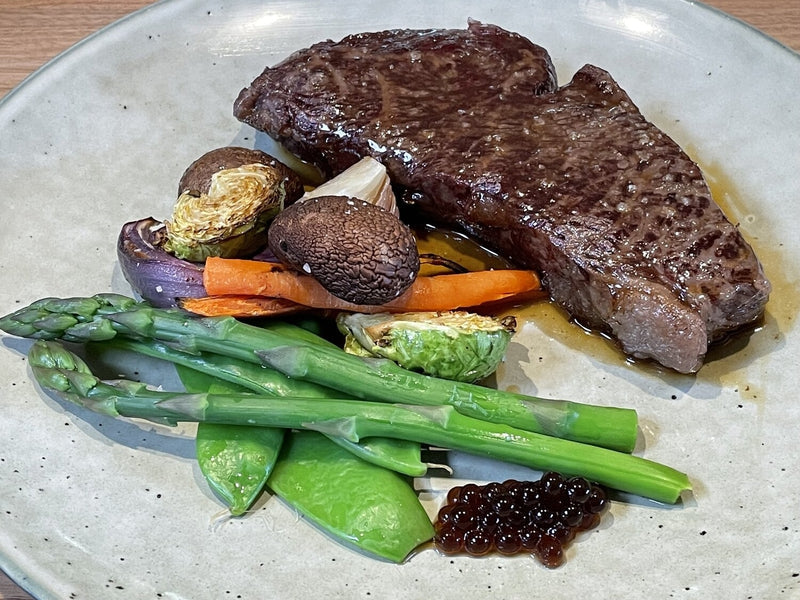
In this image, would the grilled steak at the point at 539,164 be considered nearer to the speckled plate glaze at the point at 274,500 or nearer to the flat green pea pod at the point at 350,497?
the speckled plate glaze at the point at 274,500

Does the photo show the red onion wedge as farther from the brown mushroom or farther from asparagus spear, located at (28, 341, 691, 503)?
asparagus spear, located at (28, 341, 691, 503)

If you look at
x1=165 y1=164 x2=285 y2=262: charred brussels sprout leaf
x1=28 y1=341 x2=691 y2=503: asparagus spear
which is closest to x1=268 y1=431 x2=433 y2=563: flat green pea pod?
x1=28 y1=341 x2=691 y2=503: asparagus spear

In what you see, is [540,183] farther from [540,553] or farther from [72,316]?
[72,316]

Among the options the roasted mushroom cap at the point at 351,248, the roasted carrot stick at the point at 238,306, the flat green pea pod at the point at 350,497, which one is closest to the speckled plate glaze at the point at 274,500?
the flat green pea pod at the point at 350,497

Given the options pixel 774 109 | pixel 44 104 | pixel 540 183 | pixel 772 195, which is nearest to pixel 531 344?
pixel 540 183

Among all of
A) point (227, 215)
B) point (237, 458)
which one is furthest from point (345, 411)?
point (227, 215)

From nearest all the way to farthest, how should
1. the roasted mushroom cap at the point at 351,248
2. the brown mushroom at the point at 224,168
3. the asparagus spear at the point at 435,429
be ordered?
the asparagus spear at the point at 435,429 → the roasted mushroom cap at the point at 351,248 → the brown mushroom at the point at 224,168
